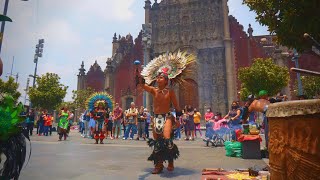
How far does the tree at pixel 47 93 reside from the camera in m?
29.1

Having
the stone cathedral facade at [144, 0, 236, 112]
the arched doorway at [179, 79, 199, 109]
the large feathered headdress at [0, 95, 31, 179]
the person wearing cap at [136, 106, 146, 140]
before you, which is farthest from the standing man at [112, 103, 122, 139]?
the arched doorway at [179, 79, 199, 109]

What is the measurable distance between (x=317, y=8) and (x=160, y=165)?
4429 millimetres

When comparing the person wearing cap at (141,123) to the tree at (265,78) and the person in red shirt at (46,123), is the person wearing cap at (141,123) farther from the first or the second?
the tree at (265,78)

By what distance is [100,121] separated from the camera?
412 inches

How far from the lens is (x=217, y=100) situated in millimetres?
28547

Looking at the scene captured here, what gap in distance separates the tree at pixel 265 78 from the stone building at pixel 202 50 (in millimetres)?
5523

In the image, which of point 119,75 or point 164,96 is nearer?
point 164,96

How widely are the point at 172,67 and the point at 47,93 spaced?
26.5 metres

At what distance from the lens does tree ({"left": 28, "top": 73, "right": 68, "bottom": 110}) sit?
29062mm

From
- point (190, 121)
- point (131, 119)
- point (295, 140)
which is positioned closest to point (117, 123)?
point (131, 119)

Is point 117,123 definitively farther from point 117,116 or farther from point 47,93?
point 47,93

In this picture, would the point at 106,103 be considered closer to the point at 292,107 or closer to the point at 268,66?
the point at 292,107

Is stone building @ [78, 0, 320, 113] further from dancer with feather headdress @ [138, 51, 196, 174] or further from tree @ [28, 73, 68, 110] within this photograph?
dancer with feather headdress @ [138, 51, 196, 174]

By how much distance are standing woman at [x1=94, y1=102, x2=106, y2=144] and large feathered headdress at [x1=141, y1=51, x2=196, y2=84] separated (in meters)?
5.07
